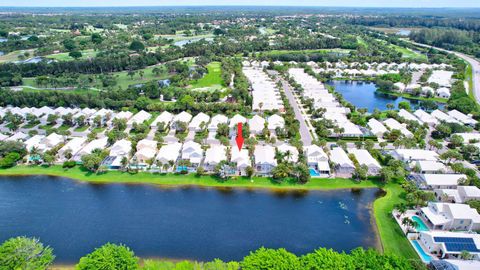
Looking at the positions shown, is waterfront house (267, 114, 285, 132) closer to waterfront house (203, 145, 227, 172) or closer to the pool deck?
waterfront house (203, 145, 227, 172)

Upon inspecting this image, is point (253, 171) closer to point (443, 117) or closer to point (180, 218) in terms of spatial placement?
point (180, 218)

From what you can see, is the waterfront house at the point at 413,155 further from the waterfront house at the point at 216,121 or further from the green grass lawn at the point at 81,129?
the green grass lawn at the point at 81,129

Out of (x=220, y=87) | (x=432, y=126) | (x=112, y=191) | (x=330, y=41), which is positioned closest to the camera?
(x=112, y=191)

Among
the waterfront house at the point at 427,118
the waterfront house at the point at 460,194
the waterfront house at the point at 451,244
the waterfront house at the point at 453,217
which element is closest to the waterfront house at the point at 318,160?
the waterfront house at the point at 453,217

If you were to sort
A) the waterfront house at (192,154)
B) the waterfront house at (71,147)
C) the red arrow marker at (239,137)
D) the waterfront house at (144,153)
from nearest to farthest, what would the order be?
1. the waterfront house at (192,154)
2. the waterfront house at (144,153)
3. the waterfront house at (71,147)
4. the red arrow marker at (239,137)

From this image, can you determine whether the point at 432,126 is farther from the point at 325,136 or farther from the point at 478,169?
the point at 325,136

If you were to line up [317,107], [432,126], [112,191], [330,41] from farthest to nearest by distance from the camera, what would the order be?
[330,41]
[317,107]
[432,126]
[112,191]

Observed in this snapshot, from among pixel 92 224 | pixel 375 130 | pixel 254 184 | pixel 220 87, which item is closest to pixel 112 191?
pixel 92 224
